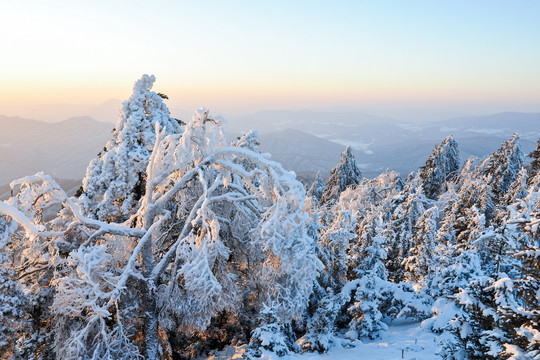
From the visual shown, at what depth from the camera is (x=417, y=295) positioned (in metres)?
12.6

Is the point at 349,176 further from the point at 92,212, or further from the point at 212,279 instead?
the point at 212,279

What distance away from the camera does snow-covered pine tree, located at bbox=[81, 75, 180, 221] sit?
1299 cm

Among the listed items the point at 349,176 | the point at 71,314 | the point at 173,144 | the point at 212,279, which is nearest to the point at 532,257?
the point at 212,279

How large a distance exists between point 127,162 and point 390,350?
11694mm

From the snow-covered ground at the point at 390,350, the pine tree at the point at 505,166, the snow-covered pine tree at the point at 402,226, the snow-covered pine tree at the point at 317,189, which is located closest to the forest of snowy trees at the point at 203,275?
the snow-covered ground at the point at 390,350

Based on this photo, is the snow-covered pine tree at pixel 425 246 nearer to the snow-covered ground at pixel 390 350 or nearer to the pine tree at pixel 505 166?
the snow-covered ground at pixel 390 350

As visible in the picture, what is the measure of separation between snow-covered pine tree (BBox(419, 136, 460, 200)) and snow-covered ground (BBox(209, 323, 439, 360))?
26780 millimetres

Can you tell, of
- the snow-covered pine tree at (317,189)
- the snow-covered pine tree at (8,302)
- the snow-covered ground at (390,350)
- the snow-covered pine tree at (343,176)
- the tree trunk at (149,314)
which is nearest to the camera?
the snow-covered pine tree at (8,302)

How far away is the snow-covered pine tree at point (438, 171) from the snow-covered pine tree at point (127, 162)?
29827 mm

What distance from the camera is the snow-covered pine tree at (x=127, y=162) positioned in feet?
42.6

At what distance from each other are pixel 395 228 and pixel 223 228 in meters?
17.3

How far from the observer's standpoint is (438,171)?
3462 centimetres

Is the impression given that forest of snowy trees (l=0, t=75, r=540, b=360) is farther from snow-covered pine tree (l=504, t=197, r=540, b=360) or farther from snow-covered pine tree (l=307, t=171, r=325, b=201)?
snow-covered pine tree (l=307, t=171, r=325, b=201)

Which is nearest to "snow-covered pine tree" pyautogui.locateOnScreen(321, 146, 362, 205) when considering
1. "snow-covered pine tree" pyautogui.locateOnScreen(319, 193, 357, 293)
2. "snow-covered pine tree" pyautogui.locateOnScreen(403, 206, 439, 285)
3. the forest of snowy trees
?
"snow-covered pine tree" pyautogui.locateOnScreen(403, 206, 439, 285)
